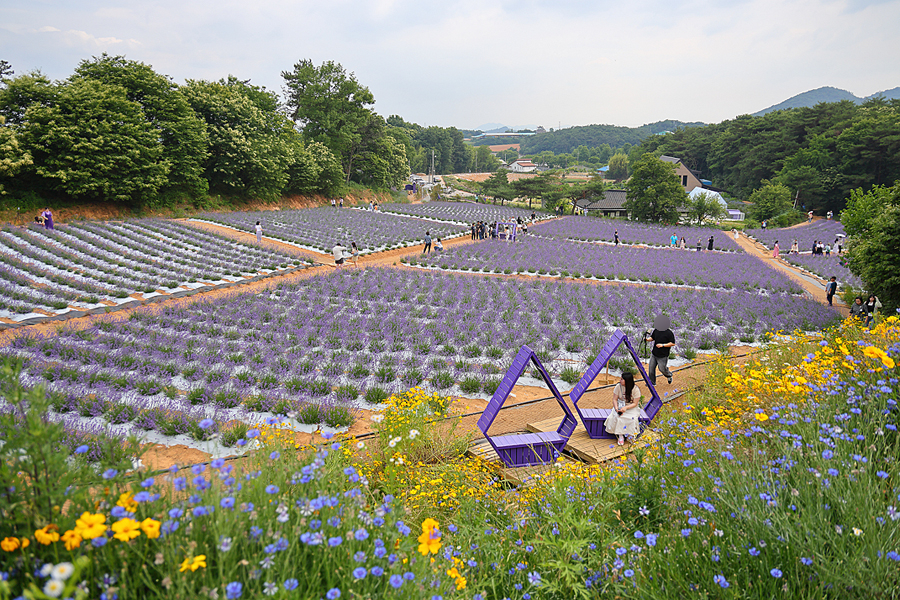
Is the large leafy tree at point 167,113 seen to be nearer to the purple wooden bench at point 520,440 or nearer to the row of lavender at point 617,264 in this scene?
the row of lavender at point 617,264

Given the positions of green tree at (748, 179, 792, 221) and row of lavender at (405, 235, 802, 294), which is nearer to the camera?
row of lavender at (405, 235, 802, 294)

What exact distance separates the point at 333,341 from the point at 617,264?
790 inches

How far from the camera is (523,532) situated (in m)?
3.64

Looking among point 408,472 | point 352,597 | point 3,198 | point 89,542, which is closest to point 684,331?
point 408,472

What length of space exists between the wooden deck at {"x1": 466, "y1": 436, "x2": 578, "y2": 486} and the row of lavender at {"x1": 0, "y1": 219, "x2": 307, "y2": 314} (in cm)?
1273

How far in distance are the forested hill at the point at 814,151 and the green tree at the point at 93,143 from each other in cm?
6628

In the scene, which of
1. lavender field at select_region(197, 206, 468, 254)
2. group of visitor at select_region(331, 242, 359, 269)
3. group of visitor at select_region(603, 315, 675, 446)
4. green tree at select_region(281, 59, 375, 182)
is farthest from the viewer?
green tree at select_region(281, 59, 375, 182)

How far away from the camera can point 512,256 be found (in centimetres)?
2631

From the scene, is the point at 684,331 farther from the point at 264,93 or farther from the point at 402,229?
the point at 264,93

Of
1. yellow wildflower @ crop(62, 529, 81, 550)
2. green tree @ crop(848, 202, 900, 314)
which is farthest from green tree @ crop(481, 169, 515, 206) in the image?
yellow wildflower @ crop(62, 529, 81, 550)

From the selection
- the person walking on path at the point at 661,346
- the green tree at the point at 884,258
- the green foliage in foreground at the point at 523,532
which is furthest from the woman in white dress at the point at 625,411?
the green tree at the point at 884,258

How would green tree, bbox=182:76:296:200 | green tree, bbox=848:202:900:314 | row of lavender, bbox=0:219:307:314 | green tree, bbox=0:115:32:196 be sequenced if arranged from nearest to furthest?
green tree, bbox=848:202:900:314 → row of lavender, bbox=0:219:307:314 → green tree, bbox=0:115:32:196 → green tree, bbox=182:76:296:200

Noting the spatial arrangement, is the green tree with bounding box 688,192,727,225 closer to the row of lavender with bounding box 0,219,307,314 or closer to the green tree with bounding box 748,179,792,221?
the green tree with bounding box 748,179,792,221

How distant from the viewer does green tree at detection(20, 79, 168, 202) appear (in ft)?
80.8
